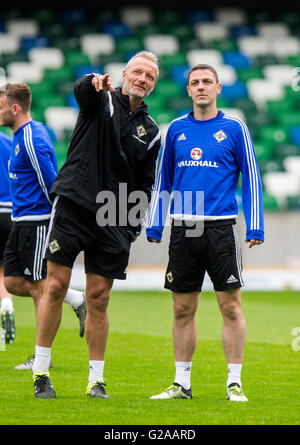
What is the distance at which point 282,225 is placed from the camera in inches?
658

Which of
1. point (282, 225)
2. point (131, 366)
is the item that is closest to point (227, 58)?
point (282, 225)

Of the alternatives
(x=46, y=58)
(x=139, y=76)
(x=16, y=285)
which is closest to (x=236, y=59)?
(x=46, y=58)

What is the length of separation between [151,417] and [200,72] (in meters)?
2.31

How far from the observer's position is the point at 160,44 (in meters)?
24.3

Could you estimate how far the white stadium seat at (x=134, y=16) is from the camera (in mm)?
25344

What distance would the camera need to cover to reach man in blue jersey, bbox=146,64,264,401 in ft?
18.5

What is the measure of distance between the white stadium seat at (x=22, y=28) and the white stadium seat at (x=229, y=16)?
5.54 metres

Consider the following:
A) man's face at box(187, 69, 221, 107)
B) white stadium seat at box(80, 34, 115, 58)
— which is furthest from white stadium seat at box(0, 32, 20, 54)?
man's face at box(187, 69, 221, 107)

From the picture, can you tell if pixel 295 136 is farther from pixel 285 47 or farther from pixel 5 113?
pixel 5 113

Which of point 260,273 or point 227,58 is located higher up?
point 227,58

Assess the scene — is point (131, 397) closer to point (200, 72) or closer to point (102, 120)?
point (102, 120)

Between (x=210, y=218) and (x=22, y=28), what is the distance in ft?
65.4

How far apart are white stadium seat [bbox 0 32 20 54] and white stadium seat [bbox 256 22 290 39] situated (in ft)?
24.0
